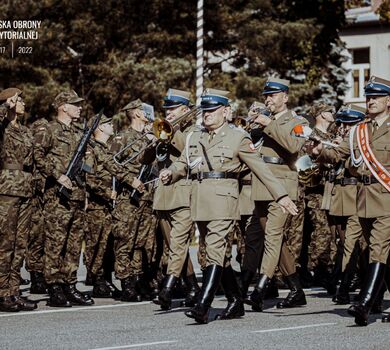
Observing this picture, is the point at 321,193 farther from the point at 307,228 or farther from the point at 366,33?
the point at 366,33

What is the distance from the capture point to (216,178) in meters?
11.8

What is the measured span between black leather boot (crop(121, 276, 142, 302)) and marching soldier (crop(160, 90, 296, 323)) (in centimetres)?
228

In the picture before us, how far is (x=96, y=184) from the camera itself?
14906 millimetres

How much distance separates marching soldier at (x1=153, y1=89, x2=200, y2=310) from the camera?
1238 centimetres

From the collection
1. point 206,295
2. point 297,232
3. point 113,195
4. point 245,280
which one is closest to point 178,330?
point 206,295

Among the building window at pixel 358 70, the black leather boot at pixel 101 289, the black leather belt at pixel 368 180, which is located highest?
the building window at pixel 358 70

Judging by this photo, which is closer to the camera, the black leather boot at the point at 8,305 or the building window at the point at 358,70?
the black leather boot at the point at 8,305

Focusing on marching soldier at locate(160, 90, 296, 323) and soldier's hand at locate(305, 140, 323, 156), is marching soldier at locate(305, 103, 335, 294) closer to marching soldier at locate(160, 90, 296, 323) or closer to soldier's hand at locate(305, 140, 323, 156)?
soldier's hand at locate(305, 140, 323, 156)

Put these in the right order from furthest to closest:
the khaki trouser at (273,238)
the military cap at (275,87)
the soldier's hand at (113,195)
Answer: the soldier's hand at (113,195) < the military cap at (275,87) < the khaki trouser at (273,238)

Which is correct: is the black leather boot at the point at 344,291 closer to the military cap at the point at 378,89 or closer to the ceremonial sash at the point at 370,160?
the ceremonial sash at the point at 370,160

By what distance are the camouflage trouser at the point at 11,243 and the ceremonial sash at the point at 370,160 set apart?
11.5ft

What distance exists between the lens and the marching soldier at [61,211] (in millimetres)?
13312

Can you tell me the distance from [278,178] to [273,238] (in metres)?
0.68

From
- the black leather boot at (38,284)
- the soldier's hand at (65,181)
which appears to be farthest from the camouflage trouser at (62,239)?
the black leather boot at (38,284)
